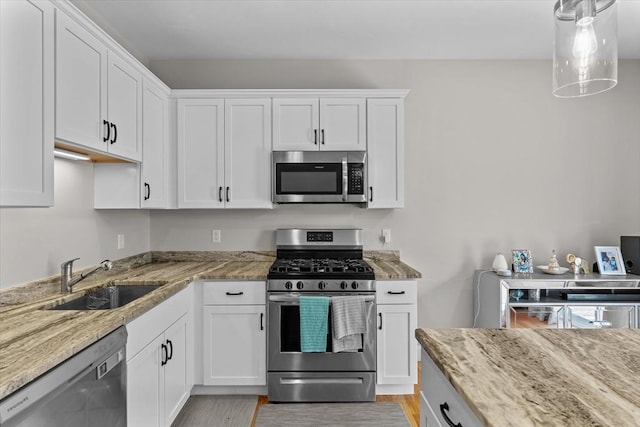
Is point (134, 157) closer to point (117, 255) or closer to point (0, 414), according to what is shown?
point (117, 255)

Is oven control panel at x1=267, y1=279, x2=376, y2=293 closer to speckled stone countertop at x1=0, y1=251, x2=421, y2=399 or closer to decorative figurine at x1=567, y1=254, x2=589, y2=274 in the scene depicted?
speckled stone countertop at x1=0, y1=251, x2=421, y2=399

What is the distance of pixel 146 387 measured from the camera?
1.96 metres

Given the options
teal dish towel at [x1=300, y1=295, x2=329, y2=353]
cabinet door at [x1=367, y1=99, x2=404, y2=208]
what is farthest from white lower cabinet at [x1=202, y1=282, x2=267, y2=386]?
cabinet door at [x1=367, y1=99, x2=404, y2=208]

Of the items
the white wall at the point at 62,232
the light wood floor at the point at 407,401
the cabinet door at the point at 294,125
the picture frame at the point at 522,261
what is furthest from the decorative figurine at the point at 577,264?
the white wall at the point at 62,232

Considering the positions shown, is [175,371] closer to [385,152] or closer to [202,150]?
[202,150]

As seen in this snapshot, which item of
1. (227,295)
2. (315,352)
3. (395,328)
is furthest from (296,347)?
(395,328)

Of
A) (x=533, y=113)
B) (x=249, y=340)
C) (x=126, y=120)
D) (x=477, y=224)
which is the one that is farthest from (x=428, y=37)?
(x=249, y=340)

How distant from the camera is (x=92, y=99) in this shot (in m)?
2.02

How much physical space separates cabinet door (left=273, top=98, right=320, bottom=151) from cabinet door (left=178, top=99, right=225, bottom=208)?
1.47 ft

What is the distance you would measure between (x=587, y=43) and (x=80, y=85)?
6.99ft

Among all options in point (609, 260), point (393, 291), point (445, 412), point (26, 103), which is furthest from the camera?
point (609, 260)

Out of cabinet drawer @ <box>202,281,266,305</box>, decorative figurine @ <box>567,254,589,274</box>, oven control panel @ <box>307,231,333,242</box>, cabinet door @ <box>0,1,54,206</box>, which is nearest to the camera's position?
cabinet door @ <box>0,1,54,206</box>

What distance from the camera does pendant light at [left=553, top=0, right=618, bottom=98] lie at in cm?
122

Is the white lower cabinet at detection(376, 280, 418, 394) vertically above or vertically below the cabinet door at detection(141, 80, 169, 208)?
below
